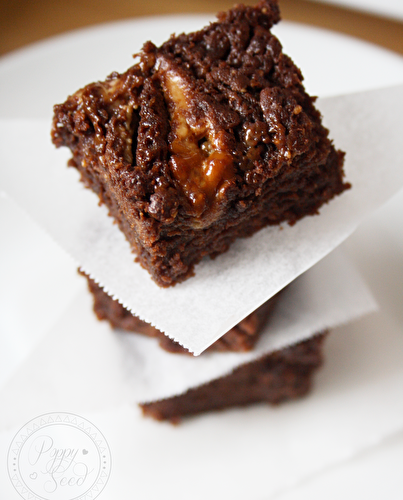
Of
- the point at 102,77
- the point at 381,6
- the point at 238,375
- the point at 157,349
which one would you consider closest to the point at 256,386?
the point at 238,375

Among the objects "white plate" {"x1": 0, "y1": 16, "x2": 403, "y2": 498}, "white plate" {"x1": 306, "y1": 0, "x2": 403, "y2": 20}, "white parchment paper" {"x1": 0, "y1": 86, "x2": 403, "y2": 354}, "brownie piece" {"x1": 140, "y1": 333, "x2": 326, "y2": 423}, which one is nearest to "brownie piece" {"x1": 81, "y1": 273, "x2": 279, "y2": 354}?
"brownie piece" {"x1": 140, "y1": 333, "x2": 326, "y2": 423}

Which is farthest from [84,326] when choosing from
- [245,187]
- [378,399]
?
[378,399]

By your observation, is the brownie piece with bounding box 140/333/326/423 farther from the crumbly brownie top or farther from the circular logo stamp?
the crumbly brownie top

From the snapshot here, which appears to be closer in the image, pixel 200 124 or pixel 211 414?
pixel 200 124

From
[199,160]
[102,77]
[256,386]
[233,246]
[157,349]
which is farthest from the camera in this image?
[102,77]

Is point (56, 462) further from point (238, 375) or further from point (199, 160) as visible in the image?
point (199, 160)

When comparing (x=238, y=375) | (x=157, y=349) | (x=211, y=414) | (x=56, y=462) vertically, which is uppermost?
(x=56, y=462)

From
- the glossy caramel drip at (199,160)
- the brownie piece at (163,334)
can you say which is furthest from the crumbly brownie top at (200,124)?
the brownie piece at (163,334)
